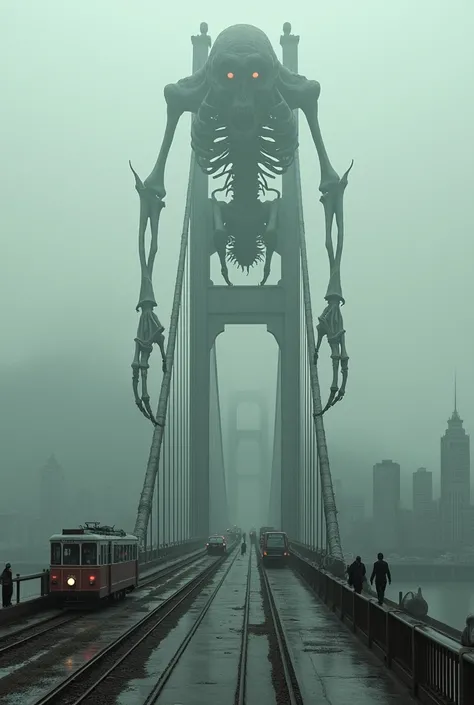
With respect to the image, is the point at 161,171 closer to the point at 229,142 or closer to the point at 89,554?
the point at 229,142

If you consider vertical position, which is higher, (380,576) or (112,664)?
(380,576)

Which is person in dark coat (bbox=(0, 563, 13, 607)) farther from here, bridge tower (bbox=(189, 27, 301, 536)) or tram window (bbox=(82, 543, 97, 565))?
bridge tower (bbox=(189, 27, 301, 536))

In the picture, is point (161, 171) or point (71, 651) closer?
point (71, 651)

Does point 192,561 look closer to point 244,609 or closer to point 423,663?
point 244,609

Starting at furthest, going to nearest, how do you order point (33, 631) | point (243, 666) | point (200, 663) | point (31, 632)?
point (33, 631)
point (31, 632)
point (200, 663)
point (243, 666)

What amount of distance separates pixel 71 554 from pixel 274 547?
27.8 m

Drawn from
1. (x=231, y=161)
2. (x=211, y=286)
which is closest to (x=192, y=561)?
(x=211, y=286)

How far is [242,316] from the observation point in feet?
213

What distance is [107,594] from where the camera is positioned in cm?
2694

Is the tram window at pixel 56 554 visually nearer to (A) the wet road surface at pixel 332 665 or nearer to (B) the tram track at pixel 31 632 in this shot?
(B) the tram track at pixel 31 632

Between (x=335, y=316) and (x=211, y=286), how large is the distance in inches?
1502

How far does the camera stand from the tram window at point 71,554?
1008 inches

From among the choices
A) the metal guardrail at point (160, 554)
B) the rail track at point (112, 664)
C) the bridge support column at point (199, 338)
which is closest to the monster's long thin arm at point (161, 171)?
the metal guardrail at point (160, 554)

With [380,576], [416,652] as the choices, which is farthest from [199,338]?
[416,652]
